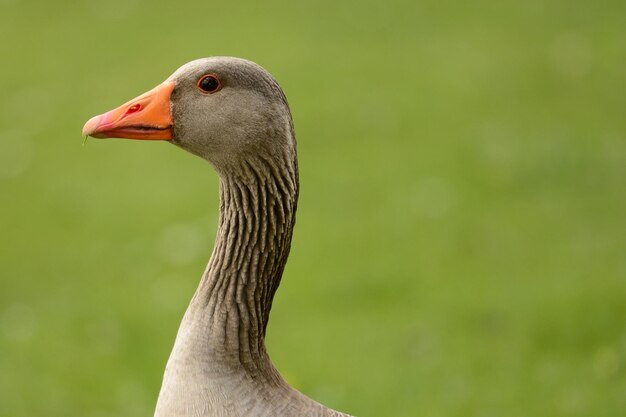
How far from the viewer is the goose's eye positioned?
3.79 meters

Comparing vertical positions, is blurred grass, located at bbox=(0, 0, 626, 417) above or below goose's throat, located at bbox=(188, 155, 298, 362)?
above

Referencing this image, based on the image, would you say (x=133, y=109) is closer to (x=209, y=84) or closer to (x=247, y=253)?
(x=209, y=84)

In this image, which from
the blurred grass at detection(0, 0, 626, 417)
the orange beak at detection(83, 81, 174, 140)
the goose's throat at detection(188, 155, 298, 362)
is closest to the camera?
the orange beak at detection(83, 81, 174, 140)

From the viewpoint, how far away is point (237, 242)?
3.91 meters

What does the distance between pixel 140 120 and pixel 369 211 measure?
5827 millimetres

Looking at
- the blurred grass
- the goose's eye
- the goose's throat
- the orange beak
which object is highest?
the blurred grass

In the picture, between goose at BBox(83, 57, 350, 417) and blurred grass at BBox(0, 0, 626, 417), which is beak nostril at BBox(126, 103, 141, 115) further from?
blurred grass at BBox(0, 0, 626, 417)

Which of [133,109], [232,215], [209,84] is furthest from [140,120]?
[232,215]

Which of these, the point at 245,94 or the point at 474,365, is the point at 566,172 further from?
the point at 245,94

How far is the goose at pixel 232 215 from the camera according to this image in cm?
373

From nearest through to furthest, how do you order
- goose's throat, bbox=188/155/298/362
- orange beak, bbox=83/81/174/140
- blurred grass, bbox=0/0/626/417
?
orange beak, bbox=83/81/174/140 < goose's throat, bbox=188/155/298/362 < blurred grass, bbox=0/0/626/417

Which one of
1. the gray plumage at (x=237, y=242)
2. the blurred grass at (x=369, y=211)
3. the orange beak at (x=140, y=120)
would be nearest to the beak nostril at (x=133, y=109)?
the orange beak at (x=140, y=120)

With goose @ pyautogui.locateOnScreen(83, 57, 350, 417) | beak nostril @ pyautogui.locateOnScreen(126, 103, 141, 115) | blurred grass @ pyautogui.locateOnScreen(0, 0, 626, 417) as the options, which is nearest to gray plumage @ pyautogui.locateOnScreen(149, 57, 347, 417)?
goose @ pyautogui.locateOnScreen(83, 57, 350, 417)

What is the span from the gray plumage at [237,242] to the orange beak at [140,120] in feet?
0.13
